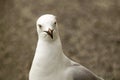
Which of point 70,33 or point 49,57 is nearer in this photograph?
point 49,57

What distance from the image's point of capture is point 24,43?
97.5 inches

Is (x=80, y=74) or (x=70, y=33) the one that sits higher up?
(x=70, y=33)

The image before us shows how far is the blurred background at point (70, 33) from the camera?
2350mm

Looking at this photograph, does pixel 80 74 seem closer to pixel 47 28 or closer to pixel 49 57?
pixel 49 57

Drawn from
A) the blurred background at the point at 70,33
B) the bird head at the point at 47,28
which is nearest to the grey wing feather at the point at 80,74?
the bird head at the point at 47,28

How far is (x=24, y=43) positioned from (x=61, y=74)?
0.99 meters

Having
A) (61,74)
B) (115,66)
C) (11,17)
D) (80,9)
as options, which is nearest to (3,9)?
(11,17)

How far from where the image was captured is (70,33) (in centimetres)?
246

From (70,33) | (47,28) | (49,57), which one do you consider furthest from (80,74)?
(70,33)

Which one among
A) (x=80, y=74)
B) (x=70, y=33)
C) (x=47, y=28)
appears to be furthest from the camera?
(x=70, y=33)

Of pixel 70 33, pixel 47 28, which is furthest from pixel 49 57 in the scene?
pixel 70 33

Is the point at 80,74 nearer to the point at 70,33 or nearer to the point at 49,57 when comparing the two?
the point at 49,57

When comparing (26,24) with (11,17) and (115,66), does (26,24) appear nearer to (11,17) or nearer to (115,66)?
(11,17)

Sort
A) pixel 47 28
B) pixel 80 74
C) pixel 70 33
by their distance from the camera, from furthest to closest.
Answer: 1. pixel 70 33
2. pixel 80 74
3. pixel 47 28
